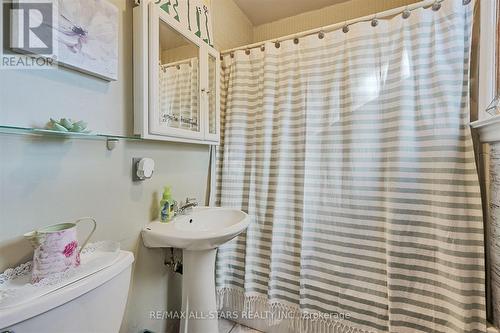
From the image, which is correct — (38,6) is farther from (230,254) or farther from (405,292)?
(405,292)

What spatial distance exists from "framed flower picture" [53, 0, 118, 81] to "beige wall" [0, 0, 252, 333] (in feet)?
0.17

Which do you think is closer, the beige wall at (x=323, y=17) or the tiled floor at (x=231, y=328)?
the tiled floor at (x=231, y=328)

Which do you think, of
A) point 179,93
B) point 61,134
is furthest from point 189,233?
point 179,93

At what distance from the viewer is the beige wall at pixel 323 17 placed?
1848 millimetres

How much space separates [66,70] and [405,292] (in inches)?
70.0

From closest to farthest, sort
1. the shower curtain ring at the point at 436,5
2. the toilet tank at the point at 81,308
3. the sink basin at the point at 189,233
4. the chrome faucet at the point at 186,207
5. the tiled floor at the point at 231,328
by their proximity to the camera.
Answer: the toilet tank at the point at 81,308, the sink basin at the point at 189,233, the shower curtain ring at the point at 436,5, the chrome faucet at the point at 186,207, the tiled floor at the point at 231,328

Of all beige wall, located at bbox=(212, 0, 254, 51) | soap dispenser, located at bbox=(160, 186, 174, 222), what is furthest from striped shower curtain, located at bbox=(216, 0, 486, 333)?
soap dispenser, located at bbox=(160, 186, 174, 222)

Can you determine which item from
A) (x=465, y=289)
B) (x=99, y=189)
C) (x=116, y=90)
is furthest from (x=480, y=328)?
(x=116, y=90)

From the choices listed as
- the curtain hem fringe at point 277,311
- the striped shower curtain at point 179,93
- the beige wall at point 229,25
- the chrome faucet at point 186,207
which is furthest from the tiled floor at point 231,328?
the beige wall at point 229,25

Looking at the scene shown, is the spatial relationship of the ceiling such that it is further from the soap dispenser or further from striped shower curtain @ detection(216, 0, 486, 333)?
the soap dispenser

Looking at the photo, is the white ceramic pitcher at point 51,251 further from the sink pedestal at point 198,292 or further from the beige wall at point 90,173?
the sink pedestal at point 198,292

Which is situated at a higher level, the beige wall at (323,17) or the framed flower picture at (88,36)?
the beige wall at (323,17)

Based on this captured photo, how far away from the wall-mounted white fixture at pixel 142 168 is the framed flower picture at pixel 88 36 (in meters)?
0.36

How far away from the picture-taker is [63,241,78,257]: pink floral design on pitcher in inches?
28.3
